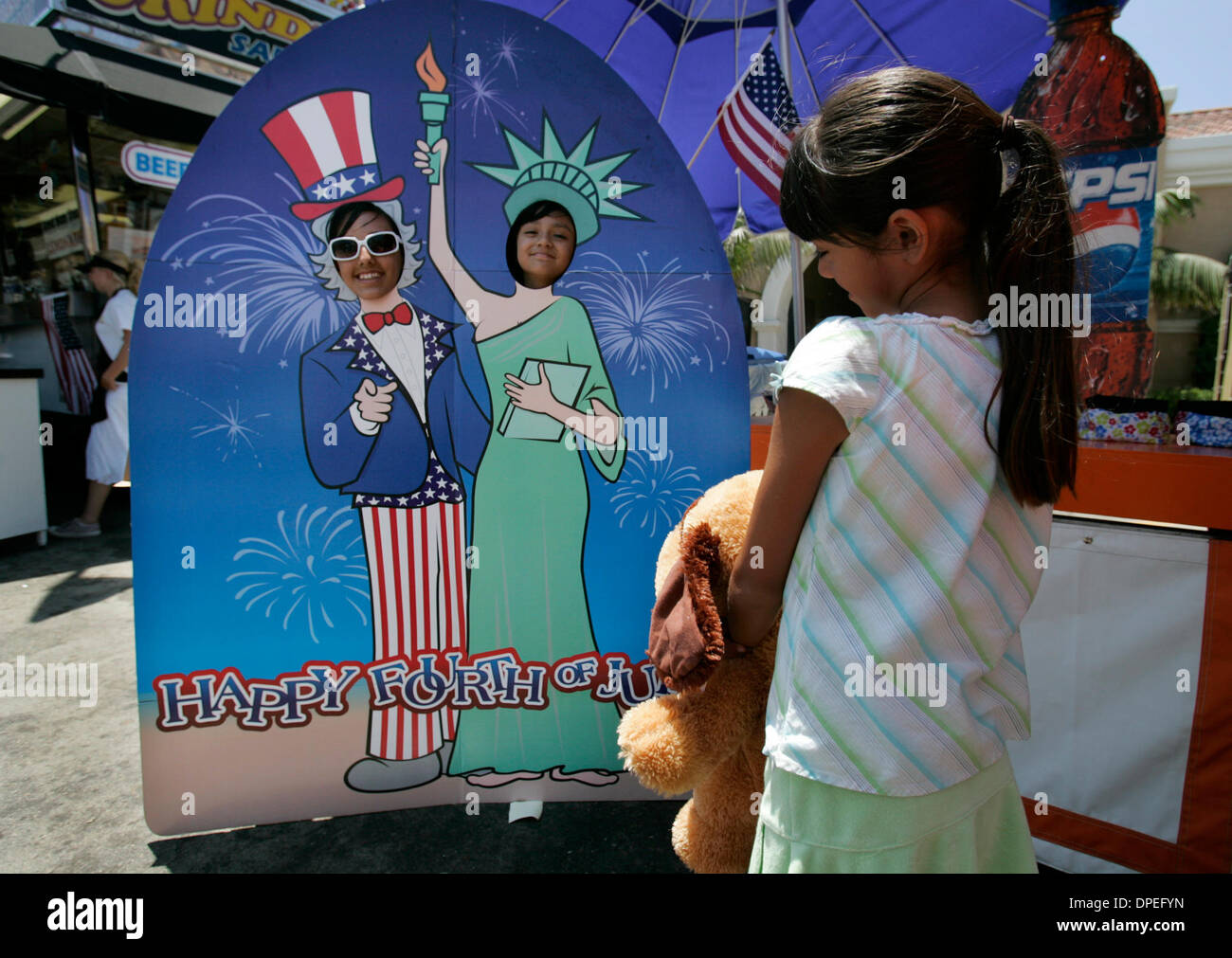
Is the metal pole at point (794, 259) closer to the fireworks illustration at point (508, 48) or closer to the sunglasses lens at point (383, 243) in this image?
the fireworks illustration at point (508, 48)

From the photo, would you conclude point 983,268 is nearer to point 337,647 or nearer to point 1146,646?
point 1146,646

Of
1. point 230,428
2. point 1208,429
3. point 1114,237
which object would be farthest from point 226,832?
point 1114,237

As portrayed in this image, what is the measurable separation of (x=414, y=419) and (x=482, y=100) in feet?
3.08

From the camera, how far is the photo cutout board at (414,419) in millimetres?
2115

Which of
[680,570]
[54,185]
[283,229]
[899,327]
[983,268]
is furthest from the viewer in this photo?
[54,185]

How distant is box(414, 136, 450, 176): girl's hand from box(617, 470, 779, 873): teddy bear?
134 cm

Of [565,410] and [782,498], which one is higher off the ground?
[565,410]

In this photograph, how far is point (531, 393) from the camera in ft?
7.36

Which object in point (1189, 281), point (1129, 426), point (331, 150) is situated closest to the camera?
point (331, 150)

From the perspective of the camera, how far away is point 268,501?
86.5 inches

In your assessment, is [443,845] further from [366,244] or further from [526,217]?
[526,217]

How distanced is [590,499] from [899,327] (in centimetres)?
142

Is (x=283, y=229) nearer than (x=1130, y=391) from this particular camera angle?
Yes

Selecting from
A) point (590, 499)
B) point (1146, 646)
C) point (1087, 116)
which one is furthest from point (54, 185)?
point (1146, 646)
